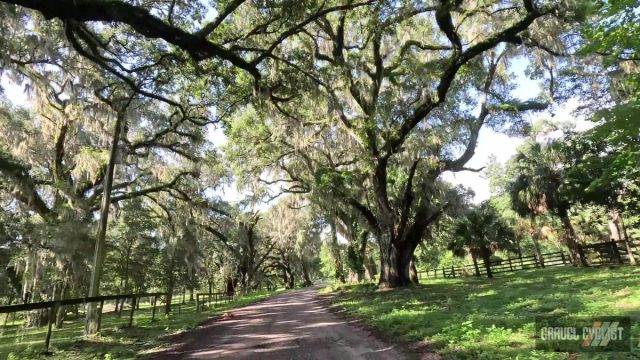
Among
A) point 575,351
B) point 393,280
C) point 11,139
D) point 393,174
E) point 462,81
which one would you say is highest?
point 462,81

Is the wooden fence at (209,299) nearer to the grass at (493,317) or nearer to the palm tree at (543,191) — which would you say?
the grass at (493,317)

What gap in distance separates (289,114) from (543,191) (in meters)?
16.0

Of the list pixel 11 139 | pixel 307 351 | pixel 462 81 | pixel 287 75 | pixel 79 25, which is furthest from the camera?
pixel 462 81

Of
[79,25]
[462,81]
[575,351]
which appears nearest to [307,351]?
[575,351]

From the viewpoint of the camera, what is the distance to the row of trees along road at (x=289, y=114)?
11.3 meters

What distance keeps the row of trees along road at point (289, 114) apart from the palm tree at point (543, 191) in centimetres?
12

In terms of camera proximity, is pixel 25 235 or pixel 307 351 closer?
pixel 307 351

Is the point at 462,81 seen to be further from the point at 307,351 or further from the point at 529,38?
the point at 307,351

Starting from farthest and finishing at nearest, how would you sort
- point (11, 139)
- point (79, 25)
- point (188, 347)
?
point (11, 139)
point (188, 347)
point (79, 25)

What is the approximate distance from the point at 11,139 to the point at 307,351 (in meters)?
16.1

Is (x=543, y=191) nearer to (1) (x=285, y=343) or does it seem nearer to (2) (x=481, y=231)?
(2) (x=481, y=231)

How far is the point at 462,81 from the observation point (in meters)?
18.0

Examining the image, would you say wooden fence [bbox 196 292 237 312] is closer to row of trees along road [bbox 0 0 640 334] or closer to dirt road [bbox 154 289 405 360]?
row of trees along road [bbox 0 0 640 334]

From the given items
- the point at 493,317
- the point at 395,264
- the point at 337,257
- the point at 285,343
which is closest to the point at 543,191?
the point at 395,264
